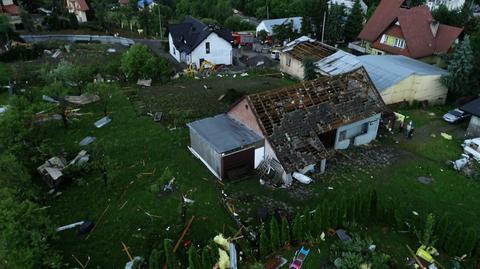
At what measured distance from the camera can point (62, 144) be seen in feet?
86.1

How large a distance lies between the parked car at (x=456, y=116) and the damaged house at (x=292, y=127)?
25.7 feet

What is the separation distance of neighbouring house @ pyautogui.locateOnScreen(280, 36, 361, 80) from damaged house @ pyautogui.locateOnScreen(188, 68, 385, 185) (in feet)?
→ 30.8

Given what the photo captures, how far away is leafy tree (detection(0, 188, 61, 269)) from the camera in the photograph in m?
14.3

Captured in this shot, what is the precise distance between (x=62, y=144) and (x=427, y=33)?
131 feet

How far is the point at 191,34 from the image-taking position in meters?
46.4

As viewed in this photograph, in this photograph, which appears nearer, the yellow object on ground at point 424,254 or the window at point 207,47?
the yellow object on ground at point 424,254

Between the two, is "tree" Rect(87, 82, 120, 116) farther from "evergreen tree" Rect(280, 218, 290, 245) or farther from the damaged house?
"evergreen tree" Rect(280, 218, 290, 245)

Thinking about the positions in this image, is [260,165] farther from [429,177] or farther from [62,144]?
[62,144]

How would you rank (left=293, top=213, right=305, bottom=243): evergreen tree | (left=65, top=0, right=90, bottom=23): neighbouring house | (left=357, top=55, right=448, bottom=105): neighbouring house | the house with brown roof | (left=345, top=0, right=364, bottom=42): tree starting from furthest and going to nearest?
(left=65, top=0, right=90, bottom=23): neighbouring house, (left=345, top=0, right=364, bottom=42): tree, the house with brown roof, (left=357, top=55, right=448, bottom=105): neighbouring house, (left=293, top=213, right=305, bottom=243): evergreen tree

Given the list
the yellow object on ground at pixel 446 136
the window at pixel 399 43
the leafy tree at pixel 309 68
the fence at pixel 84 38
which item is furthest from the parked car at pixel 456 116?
the fence at pixel 84 38

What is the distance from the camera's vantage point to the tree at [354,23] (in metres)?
51.2

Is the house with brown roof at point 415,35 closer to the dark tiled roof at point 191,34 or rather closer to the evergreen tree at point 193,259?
the dark tiled roof at point 191,34

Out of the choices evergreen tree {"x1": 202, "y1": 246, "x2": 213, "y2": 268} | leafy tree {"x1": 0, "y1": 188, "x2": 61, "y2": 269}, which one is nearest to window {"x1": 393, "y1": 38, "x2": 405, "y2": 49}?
evergreen tree {"x1": 202, "y1": 246, "x2": 213, "y2": 268}

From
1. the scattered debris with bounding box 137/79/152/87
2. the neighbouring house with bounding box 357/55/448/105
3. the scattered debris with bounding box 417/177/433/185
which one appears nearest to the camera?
the scattered debris with bounding box 417/177/433/185
